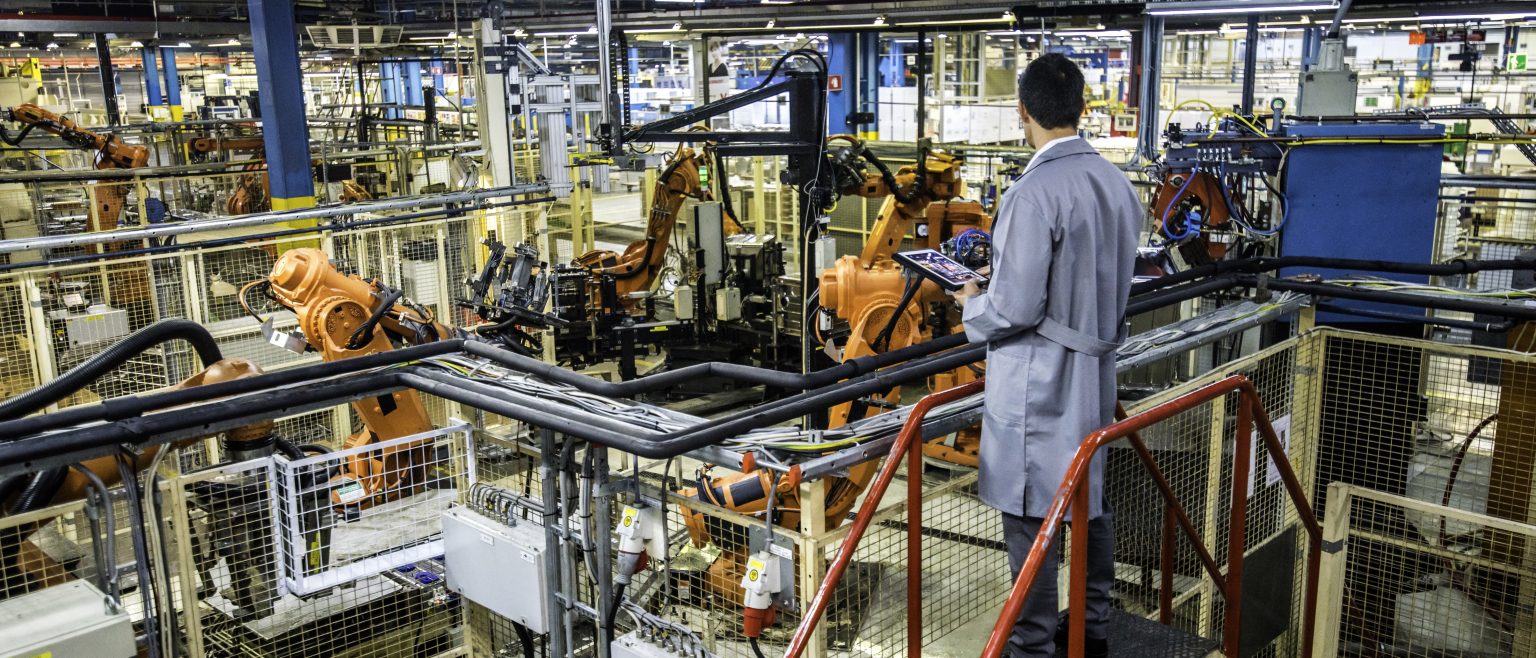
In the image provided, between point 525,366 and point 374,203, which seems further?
point 374,203

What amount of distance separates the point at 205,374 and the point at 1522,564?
5.24 m

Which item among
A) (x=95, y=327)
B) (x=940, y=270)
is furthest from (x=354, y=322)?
(x=95, y=327)

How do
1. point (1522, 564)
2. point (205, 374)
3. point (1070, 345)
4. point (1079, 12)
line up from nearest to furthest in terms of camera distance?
1. point (1070, 345)
2. point (205, 374)
3. point (1522, 564)
4. point (1079, 12)

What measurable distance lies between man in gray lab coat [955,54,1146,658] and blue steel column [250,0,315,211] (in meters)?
8.01

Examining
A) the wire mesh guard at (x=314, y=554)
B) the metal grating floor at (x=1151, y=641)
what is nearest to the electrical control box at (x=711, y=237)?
the wire mesh guard at (x=314, y=554)

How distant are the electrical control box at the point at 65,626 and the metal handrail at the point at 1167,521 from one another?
2076 millimetres

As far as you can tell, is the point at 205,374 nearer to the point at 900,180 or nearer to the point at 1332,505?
the point at 1332,505

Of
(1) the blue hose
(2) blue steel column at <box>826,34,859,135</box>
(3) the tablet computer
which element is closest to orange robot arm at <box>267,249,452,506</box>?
(3) the tablet computer

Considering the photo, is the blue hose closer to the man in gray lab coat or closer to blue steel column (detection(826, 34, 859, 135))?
the man in gray lab coat

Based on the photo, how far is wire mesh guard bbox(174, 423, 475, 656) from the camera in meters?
3.26

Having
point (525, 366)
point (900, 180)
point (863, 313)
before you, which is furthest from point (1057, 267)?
point (900, 180)

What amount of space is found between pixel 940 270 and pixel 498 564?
1487mm

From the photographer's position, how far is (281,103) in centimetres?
982

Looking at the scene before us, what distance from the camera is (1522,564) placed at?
16.1ft
